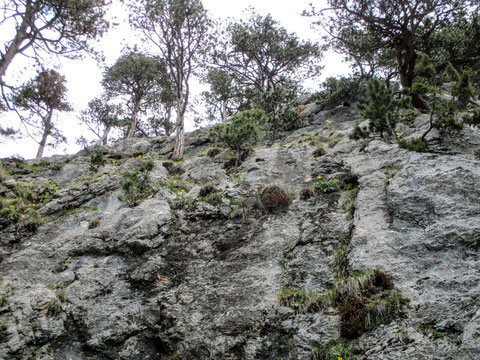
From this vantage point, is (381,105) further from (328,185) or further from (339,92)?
(339,92)

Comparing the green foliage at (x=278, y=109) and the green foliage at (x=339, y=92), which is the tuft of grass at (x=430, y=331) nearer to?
the green foliage at (x=278, y=109)

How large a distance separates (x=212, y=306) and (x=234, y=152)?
9041mm

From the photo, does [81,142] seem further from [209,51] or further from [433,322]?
[433,322]

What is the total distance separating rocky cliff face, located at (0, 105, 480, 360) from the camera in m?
4.92

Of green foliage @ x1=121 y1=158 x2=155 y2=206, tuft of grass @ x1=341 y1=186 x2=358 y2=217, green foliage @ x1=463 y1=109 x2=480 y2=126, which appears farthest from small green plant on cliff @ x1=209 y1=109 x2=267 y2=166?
green foliage @ x1=463 y1=109 x2=480 y2=126

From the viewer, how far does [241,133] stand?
43.6 feet

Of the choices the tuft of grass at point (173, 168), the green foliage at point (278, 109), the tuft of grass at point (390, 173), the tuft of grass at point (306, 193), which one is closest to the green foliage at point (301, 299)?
the tuft of grass at point (306, 193)

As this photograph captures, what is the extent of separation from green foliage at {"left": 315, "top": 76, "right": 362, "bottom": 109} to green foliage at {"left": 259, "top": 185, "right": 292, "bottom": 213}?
13.9m

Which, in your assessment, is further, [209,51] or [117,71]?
[117,71]

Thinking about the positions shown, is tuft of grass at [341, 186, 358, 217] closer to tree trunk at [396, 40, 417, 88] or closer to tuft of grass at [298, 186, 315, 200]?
tuft of grass at [298, 186, 315, 200]

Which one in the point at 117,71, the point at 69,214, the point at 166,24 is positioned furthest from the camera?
the point at 117,71

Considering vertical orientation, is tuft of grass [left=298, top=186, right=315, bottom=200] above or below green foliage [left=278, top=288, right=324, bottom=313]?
above

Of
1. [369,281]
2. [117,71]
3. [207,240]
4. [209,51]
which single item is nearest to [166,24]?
[209,51]

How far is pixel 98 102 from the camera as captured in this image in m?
28.5
